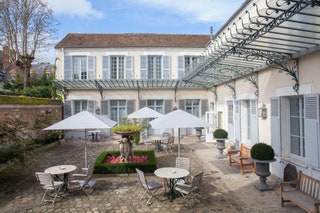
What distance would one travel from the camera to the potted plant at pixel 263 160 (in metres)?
5.23

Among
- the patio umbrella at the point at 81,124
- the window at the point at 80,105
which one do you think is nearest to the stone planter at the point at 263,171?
the patio umbrella at the point at 81,124

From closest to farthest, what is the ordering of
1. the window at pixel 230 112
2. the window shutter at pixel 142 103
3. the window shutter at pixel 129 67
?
the window at pixel 230 112, the window shutter at pixel 129 67, the window shutter at pixel 142 103

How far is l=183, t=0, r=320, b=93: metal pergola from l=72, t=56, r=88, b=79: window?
30.5 ft

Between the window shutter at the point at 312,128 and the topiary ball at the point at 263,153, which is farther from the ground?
the window shutter at the point at 312,128

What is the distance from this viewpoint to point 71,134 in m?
14.6

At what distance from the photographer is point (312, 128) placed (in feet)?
15.9

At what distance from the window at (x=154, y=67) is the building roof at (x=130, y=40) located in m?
0.93

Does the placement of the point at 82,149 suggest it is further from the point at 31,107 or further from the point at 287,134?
the point at 287,134

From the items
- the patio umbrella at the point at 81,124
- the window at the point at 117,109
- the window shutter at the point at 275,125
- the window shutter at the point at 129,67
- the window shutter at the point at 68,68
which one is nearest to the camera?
the patio umbrella at the point at 81,124

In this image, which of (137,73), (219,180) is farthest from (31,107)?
(219,180)

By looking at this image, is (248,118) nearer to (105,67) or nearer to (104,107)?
(104,107)

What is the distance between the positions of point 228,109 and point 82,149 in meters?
7.47

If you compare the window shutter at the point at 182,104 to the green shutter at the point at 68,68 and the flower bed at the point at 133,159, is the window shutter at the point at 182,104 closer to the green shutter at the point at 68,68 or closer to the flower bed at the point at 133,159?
→ the flower bed at the point at 133,159

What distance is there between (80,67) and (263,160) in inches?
509
